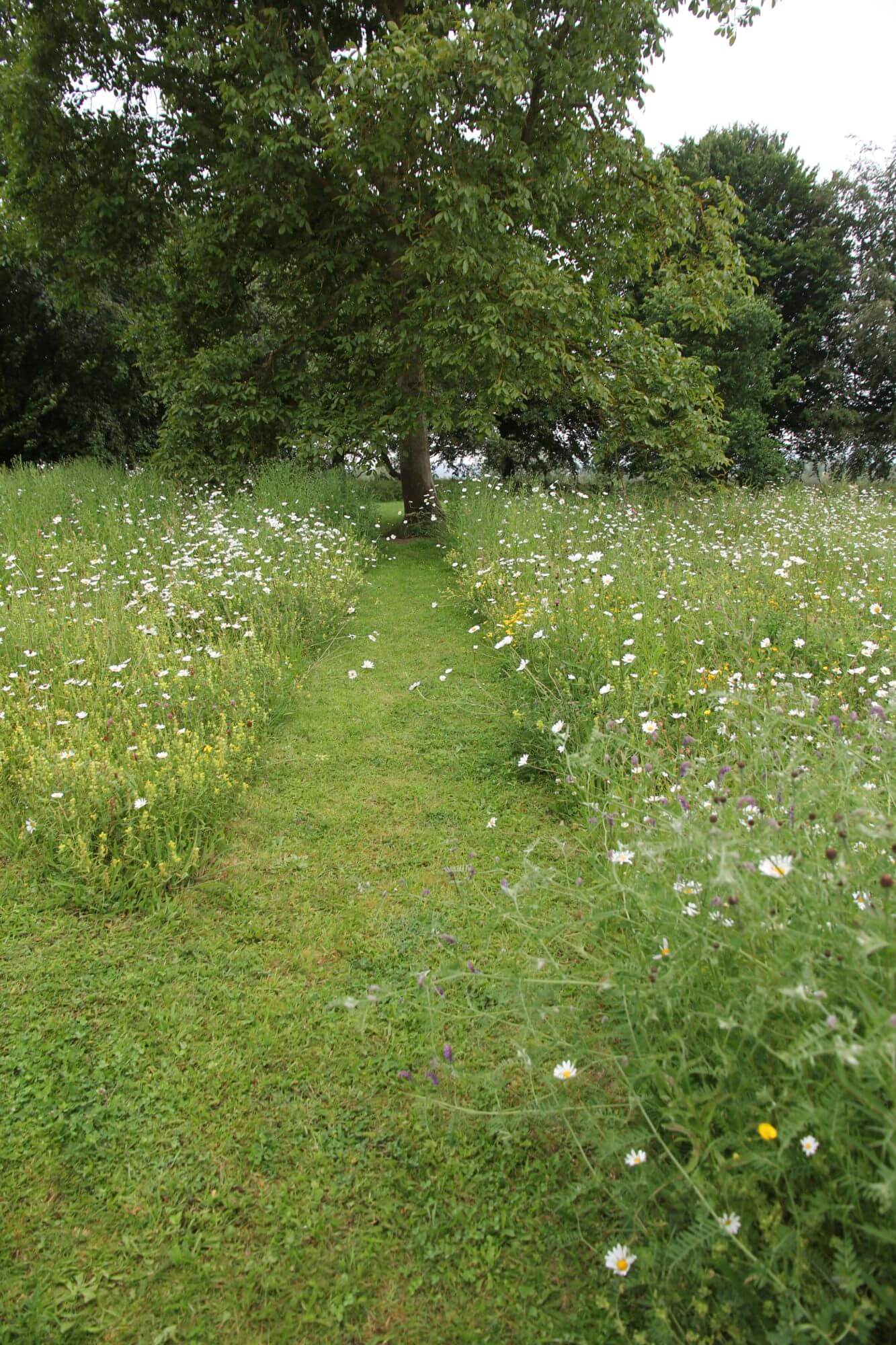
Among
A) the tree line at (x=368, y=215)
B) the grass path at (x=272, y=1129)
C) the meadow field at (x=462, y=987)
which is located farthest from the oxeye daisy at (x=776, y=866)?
the tree line at (x=368, y=215)

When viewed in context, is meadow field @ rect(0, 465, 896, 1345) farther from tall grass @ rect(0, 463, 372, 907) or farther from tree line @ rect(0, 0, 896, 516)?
tree line @ rect(0, 0, 896, 516)

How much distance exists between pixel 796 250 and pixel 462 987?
22.7 metres

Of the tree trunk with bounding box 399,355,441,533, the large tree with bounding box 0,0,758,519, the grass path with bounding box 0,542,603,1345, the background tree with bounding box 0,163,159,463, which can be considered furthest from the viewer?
the background tree with bounding box 0,163,159,463

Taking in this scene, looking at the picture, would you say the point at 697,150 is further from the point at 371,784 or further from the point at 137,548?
the point at 371,784

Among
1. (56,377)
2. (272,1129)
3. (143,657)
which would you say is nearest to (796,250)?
(56,377)

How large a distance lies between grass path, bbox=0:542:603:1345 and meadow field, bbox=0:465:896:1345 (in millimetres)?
11

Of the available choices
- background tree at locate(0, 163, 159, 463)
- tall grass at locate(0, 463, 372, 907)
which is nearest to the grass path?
tall grass at locate(0, 463, 372, 907)

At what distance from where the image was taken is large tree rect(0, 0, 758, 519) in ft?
27.0

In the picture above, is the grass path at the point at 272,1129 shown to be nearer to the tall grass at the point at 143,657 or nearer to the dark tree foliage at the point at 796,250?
the tall grass at the point at 143,657

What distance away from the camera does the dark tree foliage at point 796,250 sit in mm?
19453

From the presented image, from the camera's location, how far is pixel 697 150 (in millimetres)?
19062

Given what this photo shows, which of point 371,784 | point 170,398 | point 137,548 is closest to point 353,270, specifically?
point 170,398

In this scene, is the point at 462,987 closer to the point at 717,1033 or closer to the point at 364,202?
the point at 717,1033

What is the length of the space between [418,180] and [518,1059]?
9998 mm
